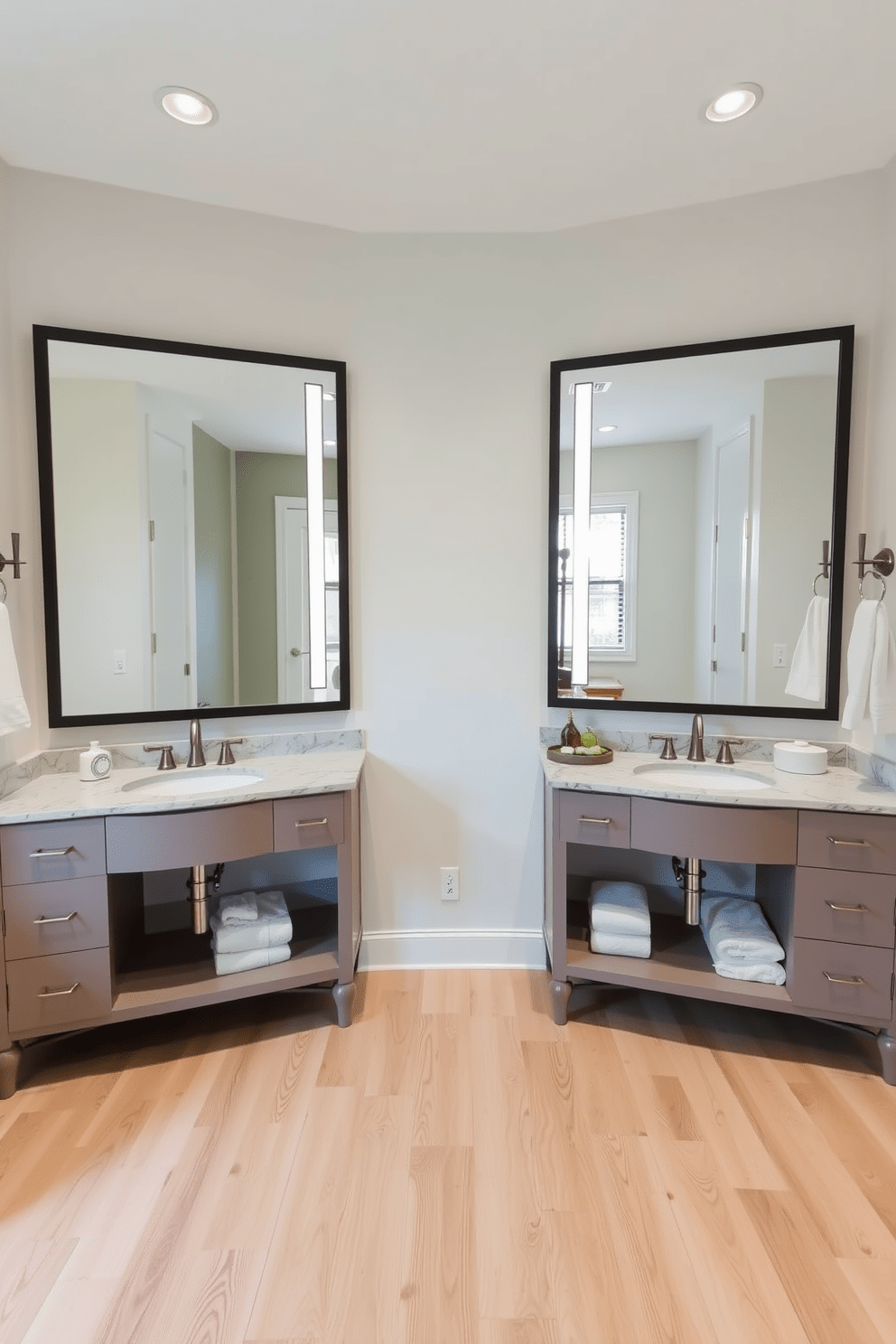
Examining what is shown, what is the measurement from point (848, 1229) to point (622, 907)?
3.02ft

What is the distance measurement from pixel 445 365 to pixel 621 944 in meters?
1.99

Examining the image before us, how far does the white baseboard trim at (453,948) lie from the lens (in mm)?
2654

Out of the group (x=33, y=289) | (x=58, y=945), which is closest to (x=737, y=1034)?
(x=58, y=945)

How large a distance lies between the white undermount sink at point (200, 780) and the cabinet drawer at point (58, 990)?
0.49 meters

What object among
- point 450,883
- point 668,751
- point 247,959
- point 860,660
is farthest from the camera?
point 450,883

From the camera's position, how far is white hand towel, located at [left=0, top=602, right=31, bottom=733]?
1.88 meters

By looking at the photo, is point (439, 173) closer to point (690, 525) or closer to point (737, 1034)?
point (690, 525)

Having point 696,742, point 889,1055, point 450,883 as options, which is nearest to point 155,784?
point 450,883

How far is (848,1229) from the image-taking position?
1509mm

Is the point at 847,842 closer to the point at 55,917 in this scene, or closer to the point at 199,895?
the point at 199,895

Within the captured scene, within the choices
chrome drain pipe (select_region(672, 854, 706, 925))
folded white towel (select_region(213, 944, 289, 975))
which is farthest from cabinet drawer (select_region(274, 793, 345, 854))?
chrome drain pipe (select_region(672, 854, 706, 925))

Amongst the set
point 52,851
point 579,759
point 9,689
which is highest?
point 9,689

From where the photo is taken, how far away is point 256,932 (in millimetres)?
2207

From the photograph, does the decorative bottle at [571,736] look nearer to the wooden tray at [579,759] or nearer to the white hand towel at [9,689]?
the wooden tray at [579,759]
